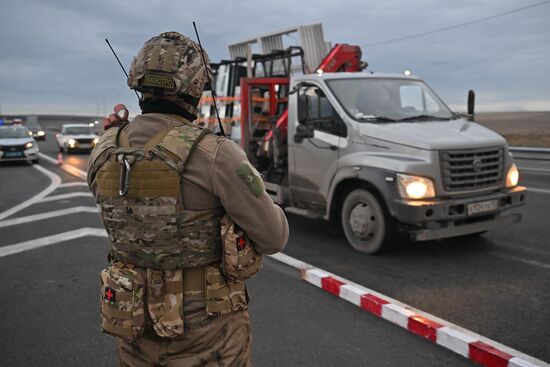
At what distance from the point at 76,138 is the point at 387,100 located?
19.5 meters

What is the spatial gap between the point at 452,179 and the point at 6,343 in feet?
14.7

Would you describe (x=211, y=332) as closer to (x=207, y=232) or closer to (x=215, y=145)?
(x=207, y=232)

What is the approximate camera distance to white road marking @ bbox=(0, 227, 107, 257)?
6404mm

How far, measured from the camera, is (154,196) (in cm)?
177

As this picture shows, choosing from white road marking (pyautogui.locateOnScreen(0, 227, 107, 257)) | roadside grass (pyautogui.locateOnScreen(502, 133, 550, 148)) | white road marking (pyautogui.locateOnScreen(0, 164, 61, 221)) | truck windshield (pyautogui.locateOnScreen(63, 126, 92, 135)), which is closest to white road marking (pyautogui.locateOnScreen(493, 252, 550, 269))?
white road marking (pyautogui.locateOnScreen(0, 227, 107, 257))

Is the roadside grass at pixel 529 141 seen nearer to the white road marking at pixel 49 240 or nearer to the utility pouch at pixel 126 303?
the white road marking at pixel 49 240

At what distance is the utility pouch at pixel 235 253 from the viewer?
5.91 feet

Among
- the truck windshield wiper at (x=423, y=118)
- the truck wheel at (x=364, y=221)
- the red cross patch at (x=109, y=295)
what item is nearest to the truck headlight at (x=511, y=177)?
the truck windshield wiper at (x=423, y=118)

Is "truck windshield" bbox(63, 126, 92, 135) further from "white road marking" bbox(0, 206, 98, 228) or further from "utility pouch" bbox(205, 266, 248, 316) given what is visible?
"utility pouch" bbox(205, 266, 248, 316)

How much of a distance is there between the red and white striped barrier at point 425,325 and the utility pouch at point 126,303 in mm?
2375

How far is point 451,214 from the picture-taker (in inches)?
211

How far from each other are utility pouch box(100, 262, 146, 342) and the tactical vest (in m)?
0.06

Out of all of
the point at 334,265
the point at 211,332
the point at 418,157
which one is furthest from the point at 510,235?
the point at 211,332

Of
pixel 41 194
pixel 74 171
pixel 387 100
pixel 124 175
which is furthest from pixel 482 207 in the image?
pixel 74 171
